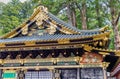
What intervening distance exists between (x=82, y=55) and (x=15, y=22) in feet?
75.3

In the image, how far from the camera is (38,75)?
13.3m

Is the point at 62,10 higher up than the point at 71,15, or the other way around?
the point at 62,10

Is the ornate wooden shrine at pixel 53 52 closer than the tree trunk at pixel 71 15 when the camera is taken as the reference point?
Yes

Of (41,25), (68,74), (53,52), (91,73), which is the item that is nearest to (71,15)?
(41,25)

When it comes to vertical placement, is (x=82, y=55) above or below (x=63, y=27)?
below

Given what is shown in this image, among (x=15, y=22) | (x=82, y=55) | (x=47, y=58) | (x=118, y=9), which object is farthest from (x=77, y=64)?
(x=15, y=22)

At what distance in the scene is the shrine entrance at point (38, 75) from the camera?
42.9 ft

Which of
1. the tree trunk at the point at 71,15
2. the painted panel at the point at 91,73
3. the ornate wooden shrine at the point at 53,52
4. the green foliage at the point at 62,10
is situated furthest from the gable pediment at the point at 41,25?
the tree trunk at the point at 71,15

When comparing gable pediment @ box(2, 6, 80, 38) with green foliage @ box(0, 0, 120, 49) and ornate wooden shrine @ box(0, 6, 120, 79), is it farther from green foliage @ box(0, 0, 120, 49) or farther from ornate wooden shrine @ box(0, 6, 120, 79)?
green foliage @ box(0, 0, 120, 49)

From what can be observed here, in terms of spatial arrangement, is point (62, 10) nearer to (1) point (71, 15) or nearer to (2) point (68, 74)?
(1) point (71, 15)

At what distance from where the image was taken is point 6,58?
14.1 metres

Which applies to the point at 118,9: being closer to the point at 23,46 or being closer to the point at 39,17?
the point at 39,17

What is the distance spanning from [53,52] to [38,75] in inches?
68.2

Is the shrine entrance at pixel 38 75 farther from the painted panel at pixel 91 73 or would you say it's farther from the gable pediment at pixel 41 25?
the gable pediment at pixel 41 25
